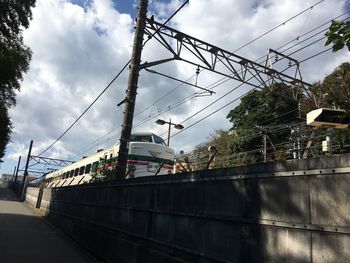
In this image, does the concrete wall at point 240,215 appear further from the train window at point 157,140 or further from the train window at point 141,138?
the train window at point 157,140

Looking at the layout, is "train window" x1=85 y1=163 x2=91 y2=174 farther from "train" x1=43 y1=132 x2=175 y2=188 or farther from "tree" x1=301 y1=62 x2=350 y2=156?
"tree" x1=301 y1=62 x2=350 y2=156

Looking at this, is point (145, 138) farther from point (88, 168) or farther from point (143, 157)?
point (88, 168)

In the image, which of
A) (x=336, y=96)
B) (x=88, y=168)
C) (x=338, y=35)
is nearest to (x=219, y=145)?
(x=88, y=168)

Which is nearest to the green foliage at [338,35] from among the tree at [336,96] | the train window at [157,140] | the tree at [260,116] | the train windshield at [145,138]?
the tree at [336,96]

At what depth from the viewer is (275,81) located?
65.2 feet

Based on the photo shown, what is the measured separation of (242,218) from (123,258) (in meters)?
5.27

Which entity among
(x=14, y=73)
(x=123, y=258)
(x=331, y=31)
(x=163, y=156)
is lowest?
(x=123, y=258)

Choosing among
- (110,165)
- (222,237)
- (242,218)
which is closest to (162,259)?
(222,237)

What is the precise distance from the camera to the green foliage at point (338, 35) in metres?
3.69

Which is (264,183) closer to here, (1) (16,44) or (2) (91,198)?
(2) (91,198)

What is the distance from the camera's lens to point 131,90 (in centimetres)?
1340

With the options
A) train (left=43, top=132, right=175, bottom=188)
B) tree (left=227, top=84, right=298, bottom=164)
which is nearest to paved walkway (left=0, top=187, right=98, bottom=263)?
train (left=43, top=132, right=175, bottom=188)

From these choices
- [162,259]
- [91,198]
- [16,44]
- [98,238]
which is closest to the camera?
[162,259]

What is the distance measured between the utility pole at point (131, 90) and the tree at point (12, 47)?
468 cm
